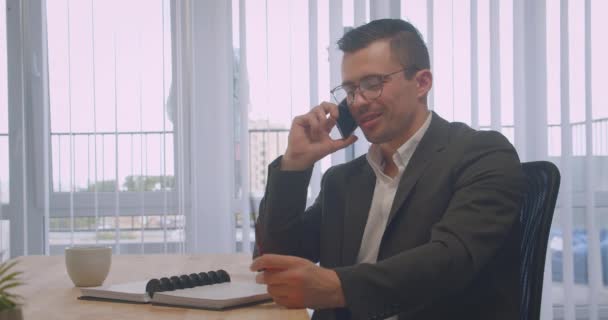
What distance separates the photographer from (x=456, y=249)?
1.34 meters

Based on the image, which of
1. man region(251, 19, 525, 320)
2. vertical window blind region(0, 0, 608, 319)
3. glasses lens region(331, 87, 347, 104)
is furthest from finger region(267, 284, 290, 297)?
vertical window blind region(0, 0, 608, 319)

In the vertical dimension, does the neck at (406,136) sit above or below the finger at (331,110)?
below

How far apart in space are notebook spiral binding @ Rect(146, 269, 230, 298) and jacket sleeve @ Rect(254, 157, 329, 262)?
0.23m

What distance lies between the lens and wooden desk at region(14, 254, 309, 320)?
1265 mm

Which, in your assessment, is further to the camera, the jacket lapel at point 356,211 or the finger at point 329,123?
the finger at point 329,123

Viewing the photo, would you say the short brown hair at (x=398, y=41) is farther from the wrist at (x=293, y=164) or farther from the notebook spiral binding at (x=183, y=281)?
the notebook spiral binding at (x=183, y=281)

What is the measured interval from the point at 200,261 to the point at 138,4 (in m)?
1.59

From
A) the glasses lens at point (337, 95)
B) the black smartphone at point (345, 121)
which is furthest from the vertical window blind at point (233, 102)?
the black smartphone at point (345, 121)

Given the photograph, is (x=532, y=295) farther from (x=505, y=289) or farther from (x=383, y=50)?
(x=383, y=50)

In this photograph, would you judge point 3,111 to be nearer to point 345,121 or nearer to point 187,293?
point 345,121

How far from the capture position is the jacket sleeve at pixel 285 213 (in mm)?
1744

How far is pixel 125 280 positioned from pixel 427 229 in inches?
27.3

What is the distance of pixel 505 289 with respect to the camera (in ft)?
4.79

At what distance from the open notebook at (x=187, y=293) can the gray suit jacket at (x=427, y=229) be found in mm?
152
